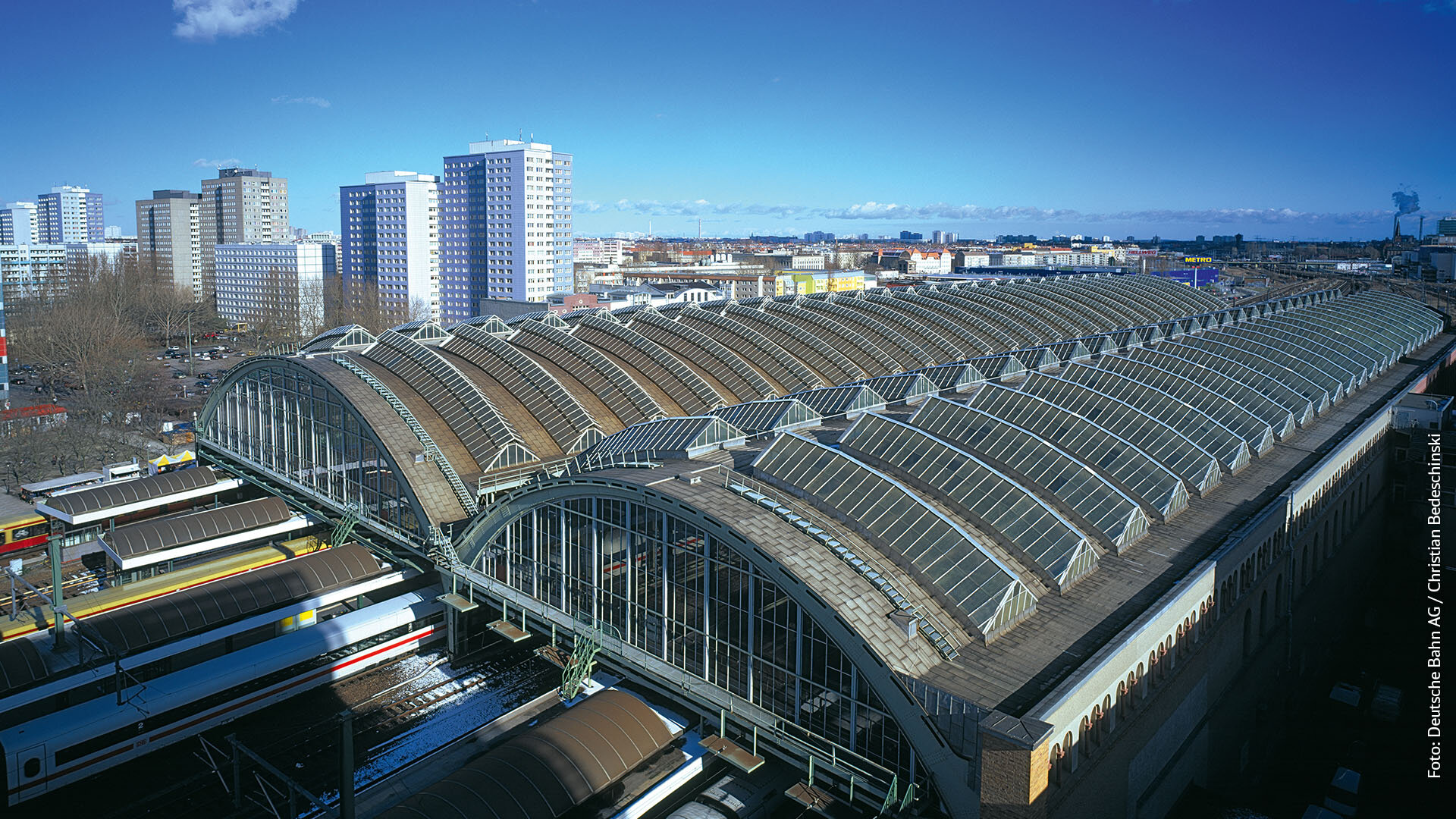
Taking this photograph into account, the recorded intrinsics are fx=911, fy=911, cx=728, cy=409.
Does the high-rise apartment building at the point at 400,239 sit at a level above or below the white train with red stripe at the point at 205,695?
above

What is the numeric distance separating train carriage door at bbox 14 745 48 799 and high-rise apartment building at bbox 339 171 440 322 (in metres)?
111

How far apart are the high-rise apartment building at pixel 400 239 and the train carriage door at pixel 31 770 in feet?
363

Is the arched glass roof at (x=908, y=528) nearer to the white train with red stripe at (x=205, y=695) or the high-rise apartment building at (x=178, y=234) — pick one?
the white train with red stripe at (x=205, y=695)

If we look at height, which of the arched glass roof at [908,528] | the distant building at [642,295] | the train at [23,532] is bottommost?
the train at [23,532]

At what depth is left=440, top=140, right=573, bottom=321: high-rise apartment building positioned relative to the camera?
126312 mm

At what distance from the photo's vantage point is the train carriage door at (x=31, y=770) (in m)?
22.0

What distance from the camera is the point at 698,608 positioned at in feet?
71.3

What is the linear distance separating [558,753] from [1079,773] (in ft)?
34.4

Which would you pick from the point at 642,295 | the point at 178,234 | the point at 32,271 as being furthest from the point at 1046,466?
the point at 178,234

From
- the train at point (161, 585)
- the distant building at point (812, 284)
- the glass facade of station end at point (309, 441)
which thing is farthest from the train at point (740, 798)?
the distant building at point (812, 284)

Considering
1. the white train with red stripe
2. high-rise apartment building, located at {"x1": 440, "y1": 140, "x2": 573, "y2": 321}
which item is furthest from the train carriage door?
high-rise apartment building, located at {"x1": 440, "y1": 140, "x2": 573, "y2": 321}

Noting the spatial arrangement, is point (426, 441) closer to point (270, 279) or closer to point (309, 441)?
point (309, 441)

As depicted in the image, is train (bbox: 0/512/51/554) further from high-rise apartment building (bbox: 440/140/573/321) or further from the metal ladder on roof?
high-rise apartment building (bbox: 440/140/573/321)

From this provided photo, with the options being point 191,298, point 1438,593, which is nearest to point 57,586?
point 1438,593
